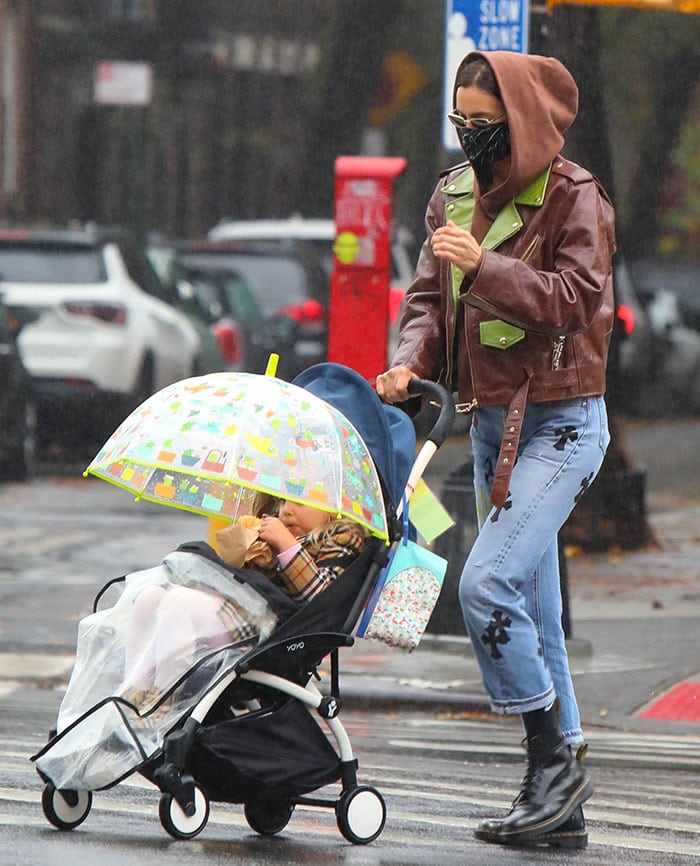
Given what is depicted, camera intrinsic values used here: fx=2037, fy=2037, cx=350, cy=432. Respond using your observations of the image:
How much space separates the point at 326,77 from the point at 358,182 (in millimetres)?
12804

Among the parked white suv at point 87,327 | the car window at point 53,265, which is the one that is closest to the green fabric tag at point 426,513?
the parked white suv at point 87,327

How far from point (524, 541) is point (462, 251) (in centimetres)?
74

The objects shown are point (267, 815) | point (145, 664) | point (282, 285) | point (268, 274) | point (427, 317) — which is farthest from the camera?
point (268, 274)

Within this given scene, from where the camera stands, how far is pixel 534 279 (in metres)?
4.84

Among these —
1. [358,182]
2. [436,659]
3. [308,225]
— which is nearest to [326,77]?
[308,225]

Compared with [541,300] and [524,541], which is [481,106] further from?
[524,541]

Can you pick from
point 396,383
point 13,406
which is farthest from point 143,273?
point 396,383

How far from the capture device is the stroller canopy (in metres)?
5.11

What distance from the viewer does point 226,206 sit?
37.0 meters

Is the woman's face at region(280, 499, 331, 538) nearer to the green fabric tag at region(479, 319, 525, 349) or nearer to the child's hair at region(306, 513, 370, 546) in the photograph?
the child's hair at region(306, 513, 370, 546)

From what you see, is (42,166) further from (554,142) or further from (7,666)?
(554,142)

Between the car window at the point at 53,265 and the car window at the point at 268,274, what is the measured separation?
→ 1777mm

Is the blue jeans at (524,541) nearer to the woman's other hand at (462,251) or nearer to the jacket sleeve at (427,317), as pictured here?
the jacket sleeve at (427,317)

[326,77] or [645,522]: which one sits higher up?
[326,77]
